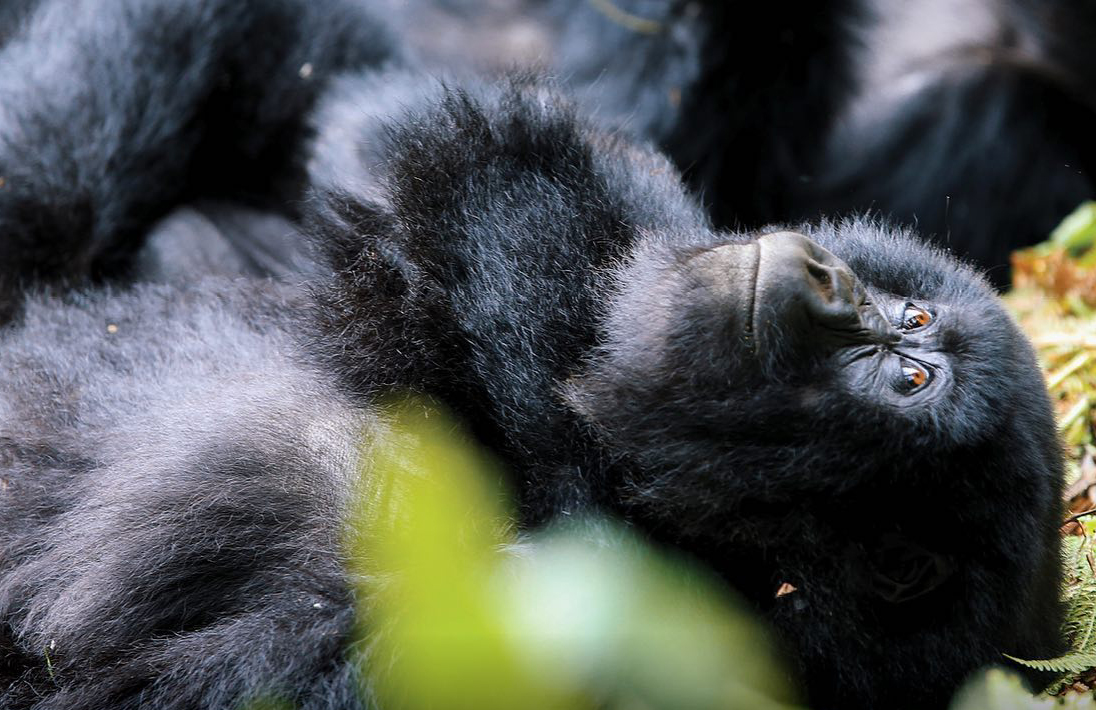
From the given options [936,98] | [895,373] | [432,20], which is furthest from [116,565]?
[936,98]

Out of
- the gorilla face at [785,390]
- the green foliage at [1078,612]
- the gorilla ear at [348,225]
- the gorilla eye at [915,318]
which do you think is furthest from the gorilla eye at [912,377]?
the gorilla ear at [348,225]

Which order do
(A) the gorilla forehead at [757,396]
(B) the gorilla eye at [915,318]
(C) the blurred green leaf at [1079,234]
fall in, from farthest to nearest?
(C) the blurred green leaf at [1079,234]
(B) the gorilla eye at [915,318]
(A) the gorilla forehead at [757,396]

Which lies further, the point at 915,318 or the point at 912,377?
the point at 915,318

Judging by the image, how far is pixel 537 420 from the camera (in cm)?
180

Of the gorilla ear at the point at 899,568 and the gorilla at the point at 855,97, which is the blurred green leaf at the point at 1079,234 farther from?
the gorilla ear at the point at 899,568

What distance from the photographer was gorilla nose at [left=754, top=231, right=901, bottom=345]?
1.67m

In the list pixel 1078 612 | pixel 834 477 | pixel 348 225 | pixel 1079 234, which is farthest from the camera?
pixel 1079 234

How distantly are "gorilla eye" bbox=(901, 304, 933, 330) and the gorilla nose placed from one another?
7 centimetres

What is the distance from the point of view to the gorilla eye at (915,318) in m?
1.85

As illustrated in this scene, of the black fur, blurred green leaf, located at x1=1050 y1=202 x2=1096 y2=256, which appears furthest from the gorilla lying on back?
blurred green leaf, located at x1=1050 y1=202 x2=1096 y2=256

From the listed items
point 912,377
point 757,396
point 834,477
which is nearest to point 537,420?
point 757,396

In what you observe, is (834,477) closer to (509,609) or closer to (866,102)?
(509,609)

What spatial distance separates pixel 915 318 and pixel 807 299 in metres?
0.27

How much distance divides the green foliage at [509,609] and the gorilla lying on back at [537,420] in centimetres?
5
